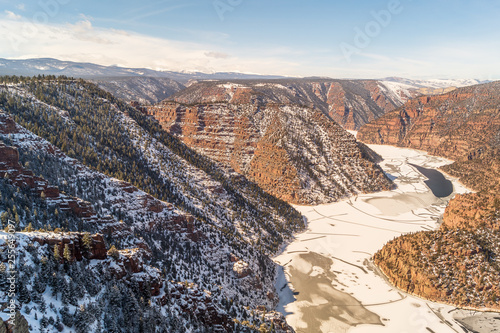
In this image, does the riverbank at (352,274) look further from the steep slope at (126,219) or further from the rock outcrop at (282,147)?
the rock outcrop at (282,147)

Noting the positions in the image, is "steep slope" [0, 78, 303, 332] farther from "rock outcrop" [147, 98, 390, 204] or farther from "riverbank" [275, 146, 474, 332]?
"rock outcrop" [147, 98, 390, 204]

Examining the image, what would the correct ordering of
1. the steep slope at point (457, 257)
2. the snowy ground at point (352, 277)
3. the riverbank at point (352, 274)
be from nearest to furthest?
the snowy ground at point (352, 277) → the riverbank at point (352, 274) → the steep slope at point (457, 257)

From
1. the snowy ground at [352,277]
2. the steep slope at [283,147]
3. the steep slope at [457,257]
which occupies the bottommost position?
the snowy ground at [352,277]

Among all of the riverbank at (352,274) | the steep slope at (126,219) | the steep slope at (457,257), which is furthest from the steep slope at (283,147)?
the steep slope at (457,257)

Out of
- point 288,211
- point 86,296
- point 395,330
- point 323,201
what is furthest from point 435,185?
point 86,296

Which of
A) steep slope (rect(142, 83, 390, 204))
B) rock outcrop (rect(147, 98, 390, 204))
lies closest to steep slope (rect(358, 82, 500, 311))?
rock outcrop (rect(147, 98, 390, 204))

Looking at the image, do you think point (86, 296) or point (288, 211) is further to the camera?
point (288, 211)

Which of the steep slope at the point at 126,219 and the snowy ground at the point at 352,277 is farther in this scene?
the snowy ground at the point at 352,277

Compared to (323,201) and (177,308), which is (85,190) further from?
(323,201)
